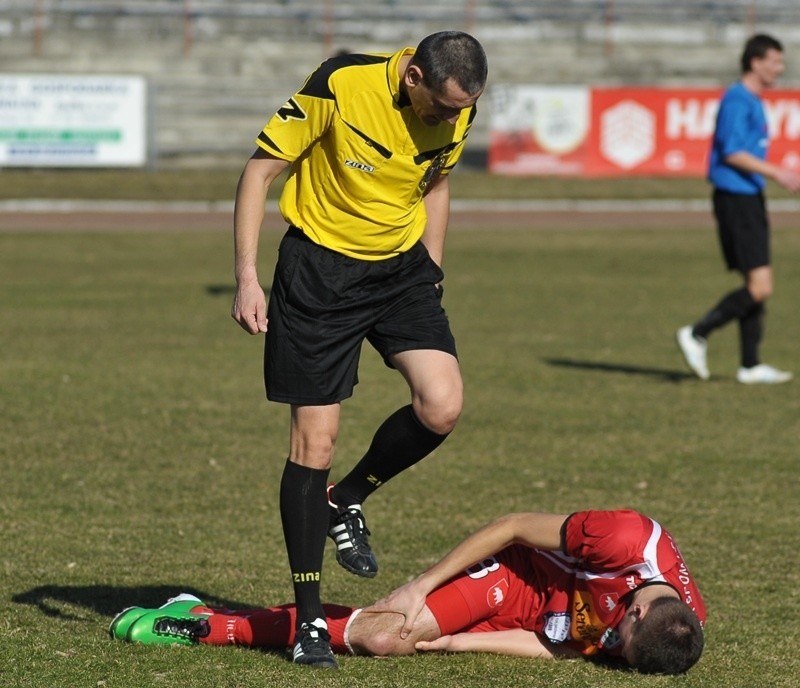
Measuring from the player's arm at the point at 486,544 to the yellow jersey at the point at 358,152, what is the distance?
43.8 inches

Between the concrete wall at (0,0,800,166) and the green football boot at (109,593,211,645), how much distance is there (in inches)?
1119

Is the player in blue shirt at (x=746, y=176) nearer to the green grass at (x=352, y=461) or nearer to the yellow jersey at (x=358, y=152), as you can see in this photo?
the green grass at (x=352, y=461)

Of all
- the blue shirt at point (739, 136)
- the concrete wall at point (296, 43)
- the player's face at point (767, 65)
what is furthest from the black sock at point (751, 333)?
the concrete wall at point (296, 43)

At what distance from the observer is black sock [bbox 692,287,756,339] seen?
11773mm

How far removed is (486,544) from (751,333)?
7005mm

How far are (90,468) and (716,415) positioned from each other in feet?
15.0

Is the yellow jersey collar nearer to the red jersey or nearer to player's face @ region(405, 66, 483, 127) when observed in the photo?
player's face @ region(405, 66, 483, 127)

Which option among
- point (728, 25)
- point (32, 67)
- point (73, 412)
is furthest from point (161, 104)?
point (73, 412)

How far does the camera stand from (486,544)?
5.41 meters

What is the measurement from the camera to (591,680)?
531 centimetres

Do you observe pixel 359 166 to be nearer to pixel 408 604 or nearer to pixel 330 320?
pixel 330 320

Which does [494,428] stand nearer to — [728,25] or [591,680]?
[591,680]


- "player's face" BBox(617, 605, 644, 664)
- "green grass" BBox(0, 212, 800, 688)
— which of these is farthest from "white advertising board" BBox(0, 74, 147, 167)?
"player's face" BBox(617, 605, 644, 664)

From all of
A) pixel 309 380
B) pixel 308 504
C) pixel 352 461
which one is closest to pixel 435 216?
pixel 309 380
